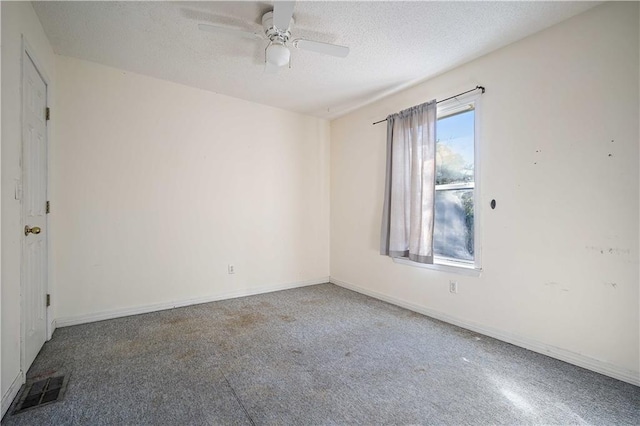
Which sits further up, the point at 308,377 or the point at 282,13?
the point at 282,13

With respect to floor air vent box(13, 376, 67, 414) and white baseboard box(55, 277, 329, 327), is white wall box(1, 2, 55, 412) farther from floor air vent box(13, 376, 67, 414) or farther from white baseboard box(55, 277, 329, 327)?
white baseboard box(55, 277, 329, 327)

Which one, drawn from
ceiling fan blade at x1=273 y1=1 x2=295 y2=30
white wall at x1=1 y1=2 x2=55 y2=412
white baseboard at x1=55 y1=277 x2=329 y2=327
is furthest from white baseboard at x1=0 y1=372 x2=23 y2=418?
ceiling fan blade at x1=273 y1=1 x2=295 y2=30

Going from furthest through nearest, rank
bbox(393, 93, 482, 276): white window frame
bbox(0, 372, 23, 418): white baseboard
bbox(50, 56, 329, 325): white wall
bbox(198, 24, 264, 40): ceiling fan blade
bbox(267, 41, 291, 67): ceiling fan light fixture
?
1. bbox(50, 56, 329, 325): white wall
2. bbox(393, 93, 482, 276): white window frame
3. bbox(267, 41, 291, 67): ceiling fan light fixture
4. bbox(198, 24, 264, 40): ceiling fan blade
5. bbox(0, 372, 23, 418): white baseboard

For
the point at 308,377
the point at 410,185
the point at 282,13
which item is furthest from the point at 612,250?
the point at 282,13

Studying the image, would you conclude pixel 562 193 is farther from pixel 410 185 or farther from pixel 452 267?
pixel 410 185

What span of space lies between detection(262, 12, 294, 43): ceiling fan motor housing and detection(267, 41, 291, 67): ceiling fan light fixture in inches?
1.7

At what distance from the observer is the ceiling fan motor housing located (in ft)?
7.20

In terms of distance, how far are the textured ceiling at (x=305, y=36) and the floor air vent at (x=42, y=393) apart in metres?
2.57

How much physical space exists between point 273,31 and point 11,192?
2.02 m

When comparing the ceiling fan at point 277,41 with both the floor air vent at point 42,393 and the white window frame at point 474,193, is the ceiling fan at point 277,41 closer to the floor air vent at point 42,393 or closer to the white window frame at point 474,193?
the white window frame at point 474,193

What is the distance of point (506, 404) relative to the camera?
5.60ft

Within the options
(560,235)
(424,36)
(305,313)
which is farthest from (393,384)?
(424,36)

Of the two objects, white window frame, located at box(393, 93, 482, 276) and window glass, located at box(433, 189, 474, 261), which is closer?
white window frame, located at box(393, 93, 482, 276)

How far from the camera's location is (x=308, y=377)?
1.98m
